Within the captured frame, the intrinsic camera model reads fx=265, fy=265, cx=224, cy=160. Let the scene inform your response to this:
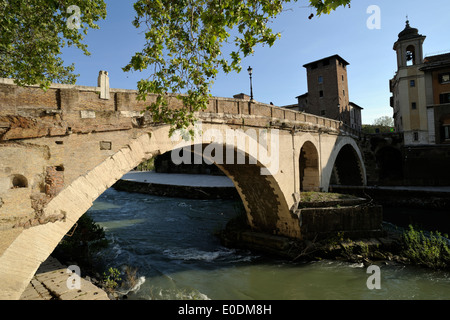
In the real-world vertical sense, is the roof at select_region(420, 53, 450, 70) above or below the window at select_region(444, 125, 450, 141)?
above

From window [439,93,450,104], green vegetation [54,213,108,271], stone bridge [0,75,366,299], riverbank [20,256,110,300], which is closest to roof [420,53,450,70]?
window [439,93,450,104]

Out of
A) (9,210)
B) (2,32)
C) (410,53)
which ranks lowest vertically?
(9,210)

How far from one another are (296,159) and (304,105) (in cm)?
2504

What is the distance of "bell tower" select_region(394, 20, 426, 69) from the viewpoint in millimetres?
23953

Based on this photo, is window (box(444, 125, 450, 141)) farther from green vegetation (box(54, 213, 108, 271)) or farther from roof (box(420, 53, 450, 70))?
green vegetation (box(54, 213, 108, 271))

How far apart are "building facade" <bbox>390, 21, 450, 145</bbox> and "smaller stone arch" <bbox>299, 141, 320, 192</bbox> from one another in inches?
649

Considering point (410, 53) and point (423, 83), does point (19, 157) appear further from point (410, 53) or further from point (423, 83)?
point (410, 53)

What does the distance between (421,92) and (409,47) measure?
4.76 metres

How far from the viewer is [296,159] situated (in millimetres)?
9961

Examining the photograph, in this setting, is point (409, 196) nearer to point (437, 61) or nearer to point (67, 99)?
point (437, 61)

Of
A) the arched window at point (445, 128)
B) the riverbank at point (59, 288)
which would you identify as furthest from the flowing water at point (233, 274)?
the arched window at point (445, 128)

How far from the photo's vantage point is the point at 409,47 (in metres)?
A: 24.7

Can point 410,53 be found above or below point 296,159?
above
